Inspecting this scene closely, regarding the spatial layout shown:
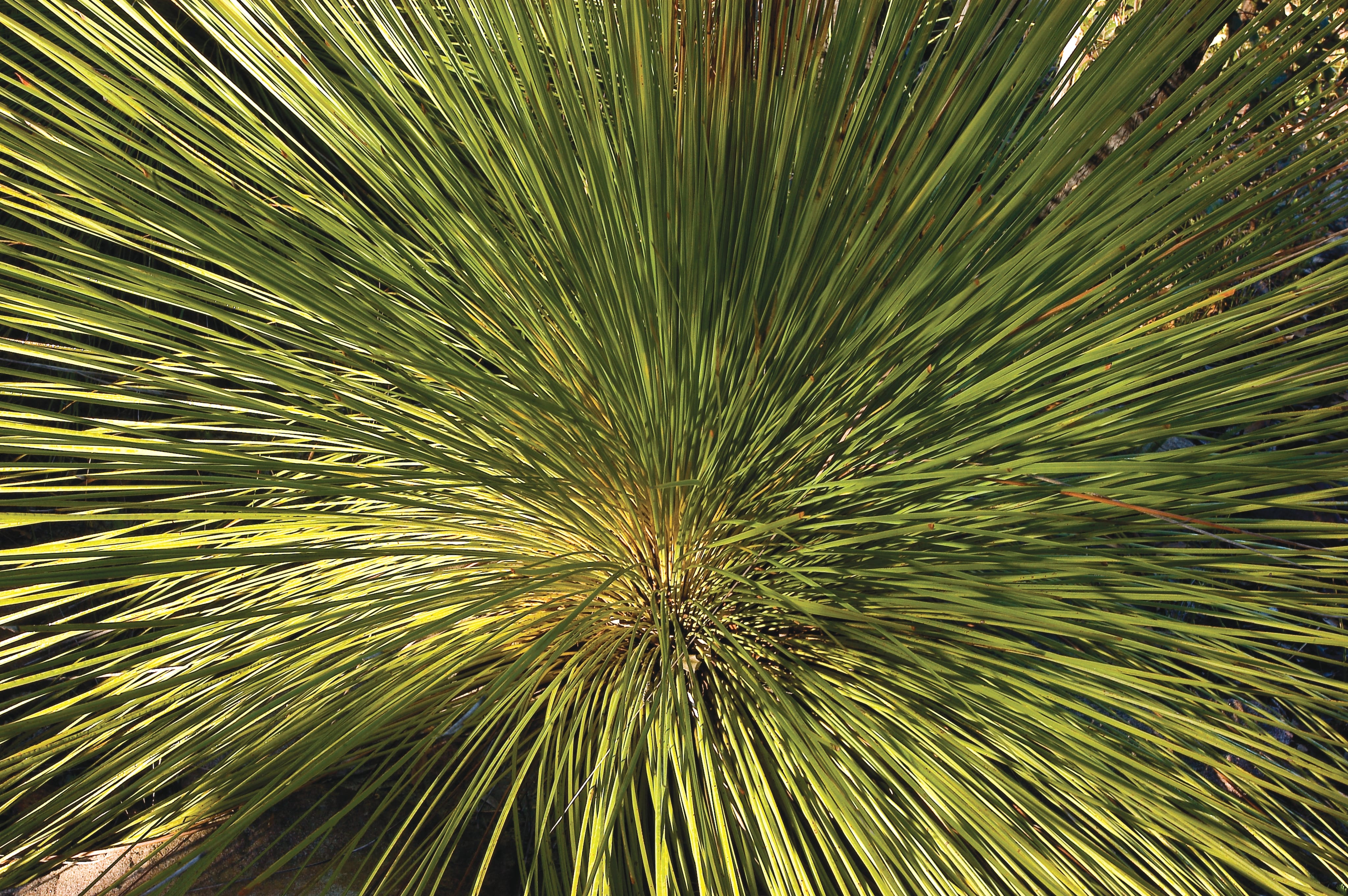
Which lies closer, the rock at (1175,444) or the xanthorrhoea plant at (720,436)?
the xanthorrhoea plant at (720,436)

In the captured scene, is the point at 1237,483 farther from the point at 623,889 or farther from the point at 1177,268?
the point at 623,889

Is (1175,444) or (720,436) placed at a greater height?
(1175,444)

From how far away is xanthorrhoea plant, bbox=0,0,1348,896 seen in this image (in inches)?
29.4

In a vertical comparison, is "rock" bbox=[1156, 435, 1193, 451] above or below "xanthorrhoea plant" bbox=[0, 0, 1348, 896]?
above

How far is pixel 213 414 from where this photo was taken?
93 cm

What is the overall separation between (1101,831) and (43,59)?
2.14 meters

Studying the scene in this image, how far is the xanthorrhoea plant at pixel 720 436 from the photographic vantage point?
2.45ft

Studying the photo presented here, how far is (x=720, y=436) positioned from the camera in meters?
0.90

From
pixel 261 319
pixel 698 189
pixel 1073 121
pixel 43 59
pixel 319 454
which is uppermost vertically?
pixel 43 59

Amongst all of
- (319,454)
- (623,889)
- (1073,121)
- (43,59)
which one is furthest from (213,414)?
(43,59)

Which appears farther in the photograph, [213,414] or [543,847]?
[213,414]

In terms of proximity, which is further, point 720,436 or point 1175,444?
point 1175,444

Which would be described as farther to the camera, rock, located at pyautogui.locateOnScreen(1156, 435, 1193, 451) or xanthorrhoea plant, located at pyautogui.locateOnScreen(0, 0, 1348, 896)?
rock, located at pyautogui.locateOnScreen(1156, 435, 1193, 451)

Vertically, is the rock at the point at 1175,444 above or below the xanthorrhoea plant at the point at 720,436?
above
